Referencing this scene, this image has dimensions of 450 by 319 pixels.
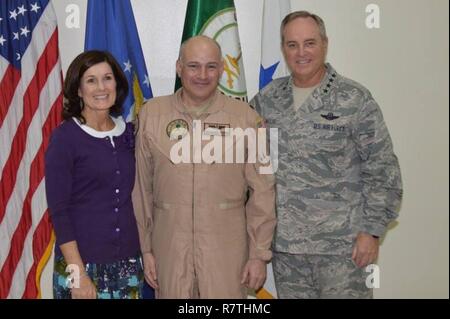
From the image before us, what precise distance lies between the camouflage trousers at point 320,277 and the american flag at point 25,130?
1.37m

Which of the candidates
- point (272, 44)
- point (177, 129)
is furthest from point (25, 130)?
point (272, 44)

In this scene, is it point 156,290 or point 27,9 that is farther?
point 27,9

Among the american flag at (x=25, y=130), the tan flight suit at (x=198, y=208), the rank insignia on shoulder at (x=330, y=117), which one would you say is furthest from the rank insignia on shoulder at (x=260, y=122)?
the american flag at (x=25, y=130)

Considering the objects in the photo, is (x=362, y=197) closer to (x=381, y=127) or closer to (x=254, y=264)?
(x=381, y=127)

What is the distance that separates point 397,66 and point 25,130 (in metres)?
2.36

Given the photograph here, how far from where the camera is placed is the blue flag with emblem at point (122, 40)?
272 cm

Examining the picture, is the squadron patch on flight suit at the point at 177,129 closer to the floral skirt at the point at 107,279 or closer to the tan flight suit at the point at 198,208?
the tan flight suit at the point at 198,208

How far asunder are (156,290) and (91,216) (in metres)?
0.49

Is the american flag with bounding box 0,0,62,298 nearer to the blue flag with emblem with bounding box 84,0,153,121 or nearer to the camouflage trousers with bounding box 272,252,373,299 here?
the blue flag with emblem with bounding box 84,0,153,121

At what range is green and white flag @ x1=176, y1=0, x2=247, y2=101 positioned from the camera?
2.76 m
